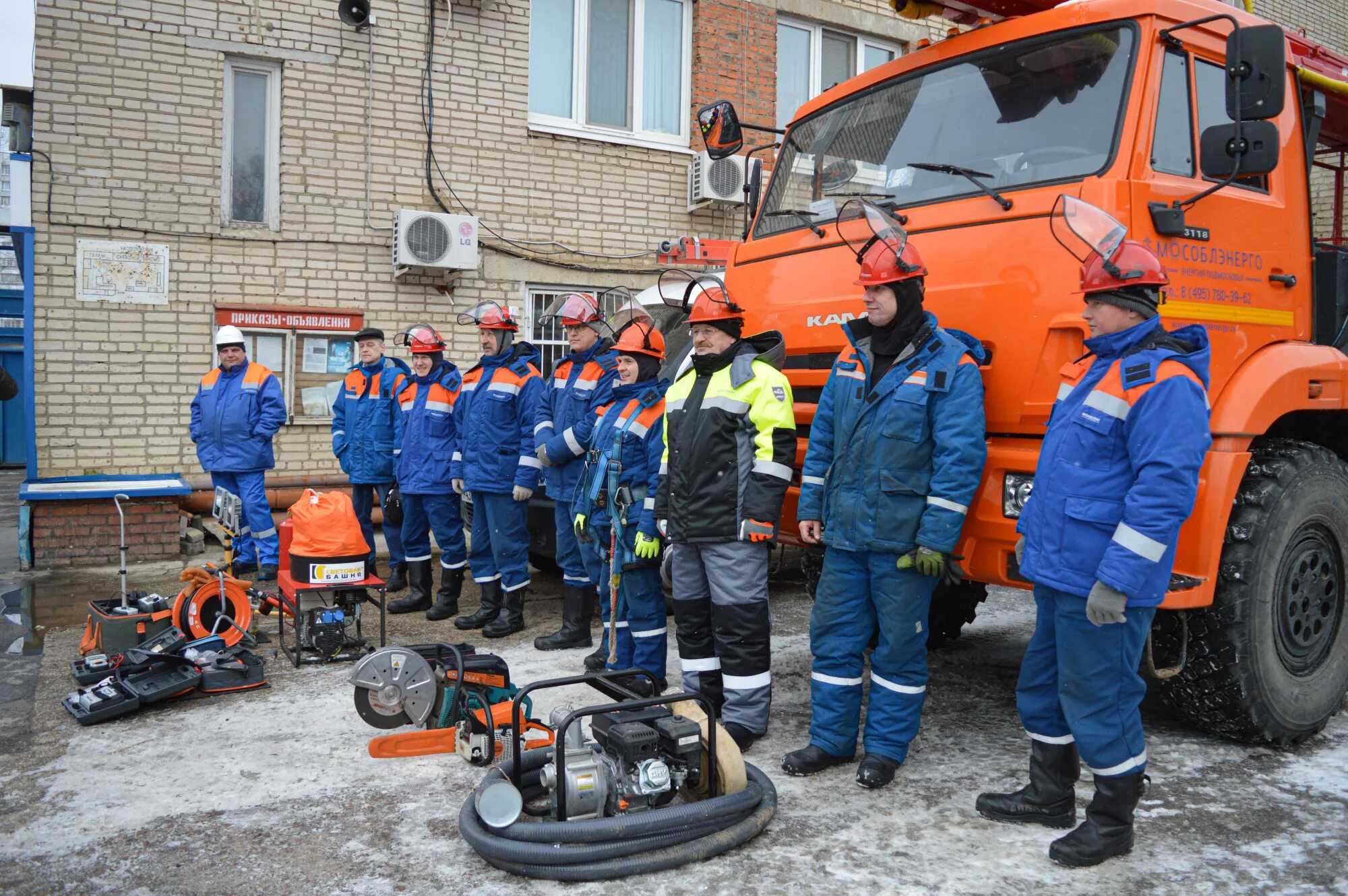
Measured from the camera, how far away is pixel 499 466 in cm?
681

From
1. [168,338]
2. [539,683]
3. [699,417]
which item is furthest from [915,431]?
[168,338]

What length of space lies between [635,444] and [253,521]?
14.4ft

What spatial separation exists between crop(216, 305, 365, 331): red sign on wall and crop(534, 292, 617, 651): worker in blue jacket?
413 cm

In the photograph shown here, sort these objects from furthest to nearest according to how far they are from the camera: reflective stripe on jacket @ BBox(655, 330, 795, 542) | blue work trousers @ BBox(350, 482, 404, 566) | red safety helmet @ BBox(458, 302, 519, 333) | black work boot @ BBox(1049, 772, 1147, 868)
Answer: blue work trousers @ BBox(350, 482, 404, 566) < red safety helmet @ BBox(458, 302, 519, 333) < reflective stripe on jacket @ BBox(655, 330, 795, 542) < black work boot @ BBox(1049, 772, 1147, 868)

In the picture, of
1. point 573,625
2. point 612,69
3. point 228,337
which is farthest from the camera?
point 612,69

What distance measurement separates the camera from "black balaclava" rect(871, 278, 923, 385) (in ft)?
13.7

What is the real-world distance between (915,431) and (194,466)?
7.64 meters

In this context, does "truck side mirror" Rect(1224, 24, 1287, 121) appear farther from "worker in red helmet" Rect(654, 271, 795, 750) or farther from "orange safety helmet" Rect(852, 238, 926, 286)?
"worker in red helmet" Rect(654, 271, 795, 750)

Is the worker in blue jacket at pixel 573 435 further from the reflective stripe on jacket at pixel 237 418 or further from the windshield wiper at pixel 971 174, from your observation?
the reflective stripe on jacket at pixel 237 418

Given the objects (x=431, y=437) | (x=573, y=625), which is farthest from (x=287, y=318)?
(x=573, y=625)

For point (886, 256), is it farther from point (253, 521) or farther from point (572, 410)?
point (253, 521)

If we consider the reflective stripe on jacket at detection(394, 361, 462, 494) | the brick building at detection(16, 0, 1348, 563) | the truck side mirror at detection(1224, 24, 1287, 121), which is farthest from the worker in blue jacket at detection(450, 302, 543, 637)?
the truck side mirror at detection(1224, 24, 1287, 121)

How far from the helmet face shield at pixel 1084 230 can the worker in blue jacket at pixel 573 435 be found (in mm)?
3028

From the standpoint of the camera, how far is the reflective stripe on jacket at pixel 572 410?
6.32 metres
